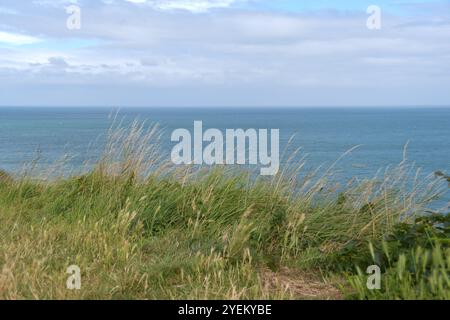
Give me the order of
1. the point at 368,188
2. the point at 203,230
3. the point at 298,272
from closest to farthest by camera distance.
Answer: the point at 298,272
the point at 203,230
the point at 368,188

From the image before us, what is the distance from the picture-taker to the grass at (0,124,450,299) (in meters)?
3.91

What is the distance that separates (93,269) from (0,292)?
0.80 metres

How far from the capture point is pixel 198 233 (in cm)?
534

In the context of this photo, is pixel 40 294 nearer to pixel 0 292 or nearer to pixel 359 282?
pixel 0 292

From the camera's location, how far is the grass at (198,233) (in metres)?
3.91

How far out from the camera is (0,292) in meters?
3.80

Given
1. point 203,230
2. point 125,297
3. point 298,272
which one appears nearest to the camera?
point 125,297

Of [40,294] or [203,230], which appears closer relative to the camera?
[40,294]

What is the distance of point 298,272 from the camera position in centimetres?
472

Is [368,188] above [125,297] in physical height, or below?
above
